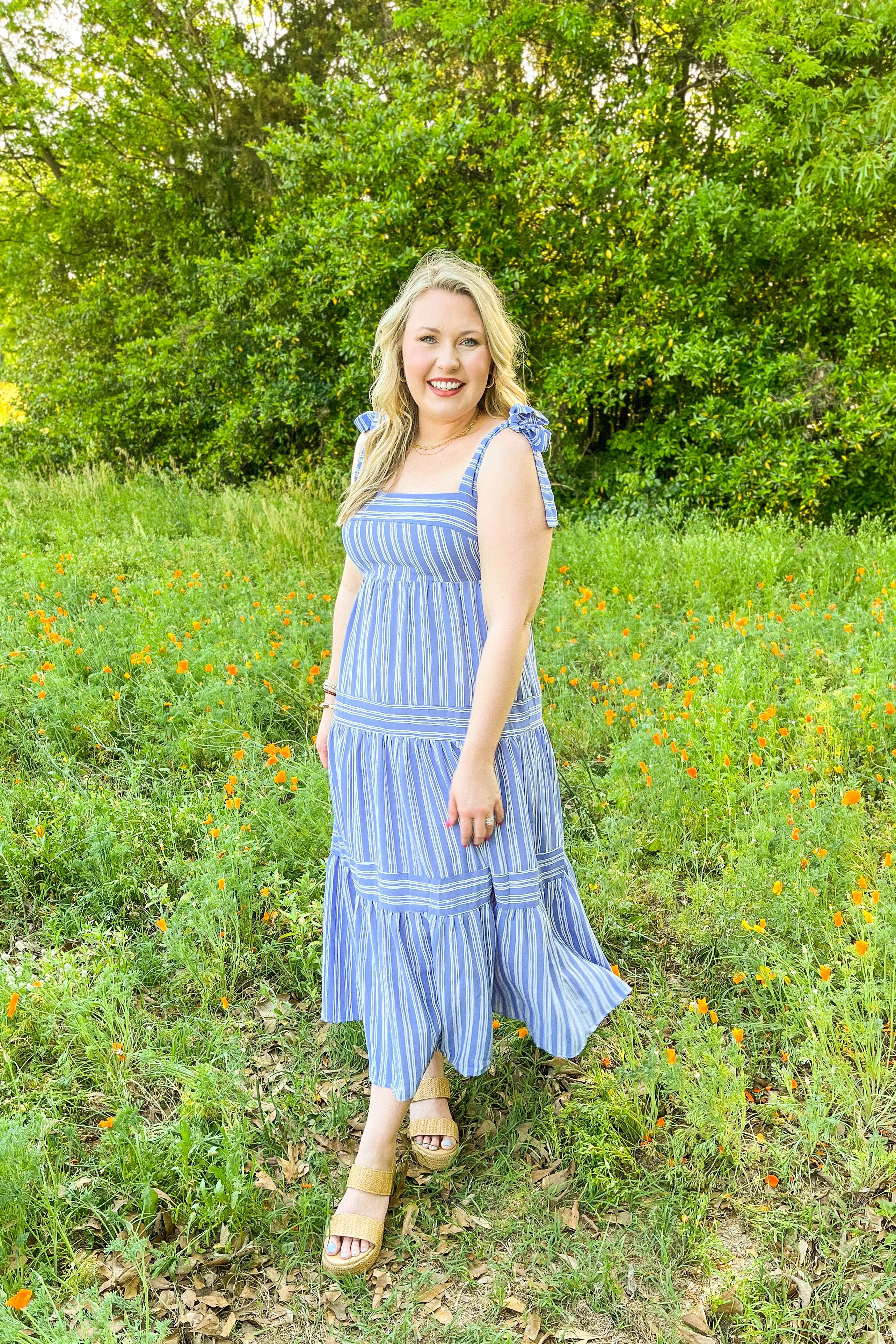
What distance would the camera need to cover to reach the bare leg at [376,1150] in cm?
219

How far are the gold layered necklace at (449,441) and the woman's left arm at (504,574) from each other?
164 mm

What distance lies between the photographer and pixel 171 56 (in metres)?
10.2

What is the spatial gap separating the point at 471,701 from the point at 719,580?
11.6 ft

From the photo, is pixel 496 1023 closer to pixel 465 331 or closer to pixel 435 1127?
pixel 435 1127

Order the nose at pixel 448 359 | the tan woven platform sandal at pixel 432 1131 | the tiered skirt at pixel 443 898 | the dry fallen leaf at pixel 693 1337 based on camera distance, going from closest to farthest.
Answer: the dry fallen leaf at pixel 693 1337, the nose at pixel 448 359, the tiered skirt at pixel 443 898, the tan woven platform sandal at pixel 432 1131

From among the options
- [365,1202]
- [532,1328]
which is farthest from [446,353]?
[532,1328]

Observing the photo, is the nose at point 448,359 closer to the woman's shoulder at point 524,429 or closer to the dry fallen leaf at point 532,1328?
the woman's shoulder at point 524,429

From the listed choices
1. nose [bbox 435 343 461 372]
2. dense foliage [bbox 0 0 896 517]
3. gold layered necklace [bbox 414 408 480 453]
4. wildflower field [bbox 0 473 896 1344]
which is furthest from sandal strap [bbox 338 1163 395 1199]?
dense foliage [bbox 0 0 896 517]

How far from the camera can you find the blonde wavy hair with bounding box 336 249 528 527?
205cm

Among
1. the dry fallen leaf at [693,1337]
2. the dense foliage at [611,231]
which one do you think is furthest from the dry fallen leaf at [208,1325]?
the dense foliage at [611,231]

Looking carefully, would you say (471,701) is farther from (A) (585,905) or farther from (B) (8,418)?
(B) (8,418)

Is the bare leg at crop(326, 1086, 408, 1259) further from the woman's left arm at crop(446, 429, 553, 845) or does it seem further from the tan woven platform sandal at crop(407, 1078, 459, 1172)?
the woman's left arm at crop(446, 429, 553, 845)

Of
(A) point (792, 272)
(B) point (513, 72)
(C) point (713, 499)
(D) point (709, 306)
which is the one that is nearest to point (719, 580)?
(C) point (713, 499)

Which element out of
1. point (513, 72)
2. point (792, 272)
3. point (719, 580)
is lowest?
point (719, 580)
